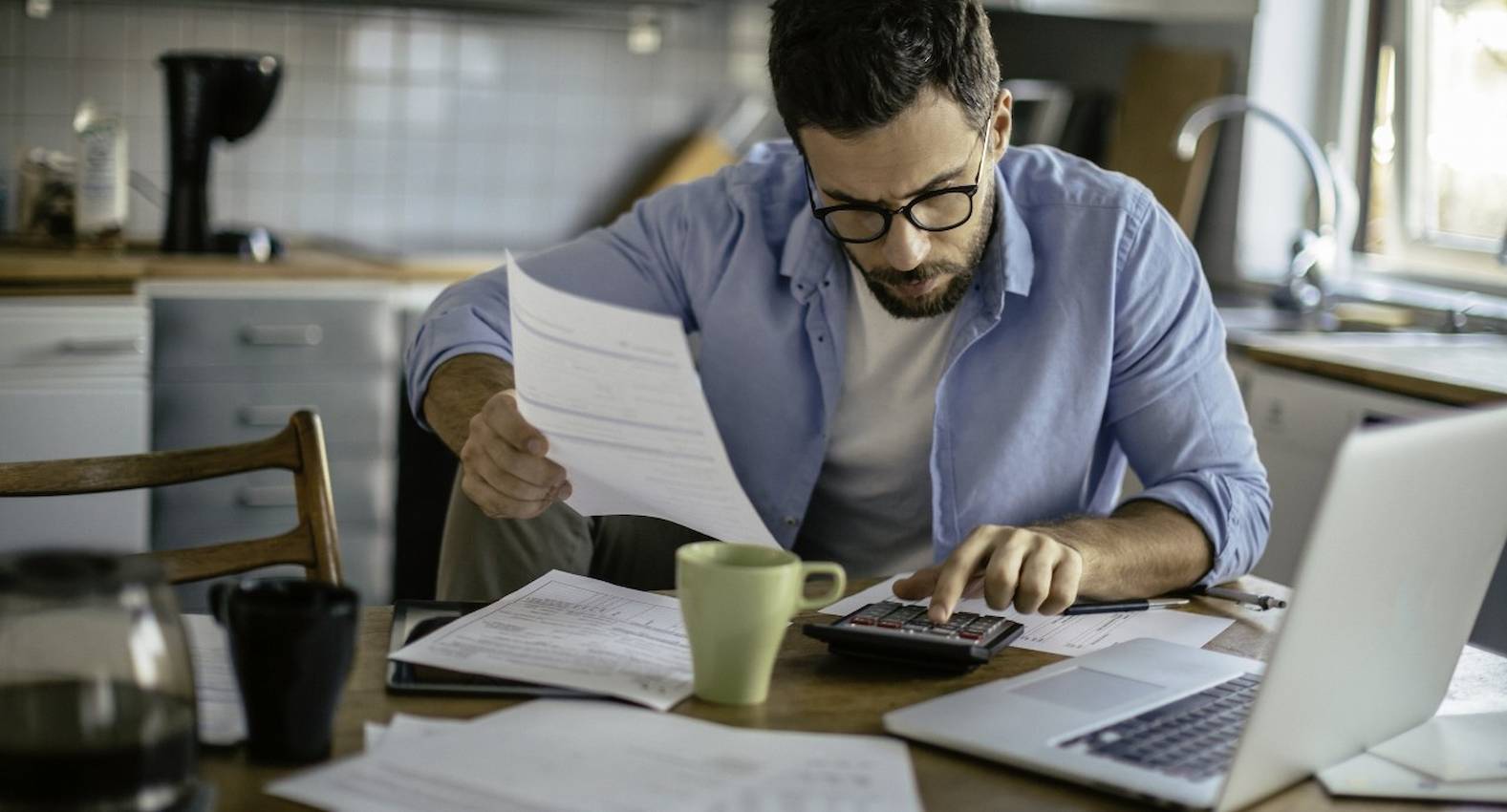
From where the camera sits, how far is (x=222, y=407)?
306cm

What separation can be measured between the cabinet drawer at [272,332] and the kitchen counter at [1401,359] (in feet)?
5.63

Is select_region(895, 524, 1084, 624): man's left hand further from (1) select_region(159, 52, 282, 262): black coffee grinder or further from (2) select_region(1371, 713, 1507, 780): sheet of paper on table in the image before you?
(1) select_region(159, 52, 282, 262): black coffee grinder

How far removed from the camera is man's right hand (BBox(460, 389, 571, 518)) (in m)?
1.26

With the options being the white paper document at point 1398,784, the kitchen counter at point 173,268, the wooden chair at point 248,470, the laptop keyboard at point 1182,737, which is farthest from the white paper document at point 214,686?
the kitchen counter at point 173,268

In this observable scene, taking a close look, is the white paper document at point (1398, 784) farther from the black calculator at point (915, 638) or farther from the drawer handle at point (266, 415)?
the drawer handle at point (266, 415)

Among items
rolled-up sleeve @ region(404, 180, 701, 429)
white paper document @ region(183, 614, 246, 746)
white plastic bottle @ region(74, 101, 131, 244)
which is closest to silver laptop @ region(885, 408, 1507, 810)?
white paper document @ region(183, 614, 246, 746)

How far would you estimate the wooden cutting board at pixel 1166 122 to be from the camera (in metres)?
3.60

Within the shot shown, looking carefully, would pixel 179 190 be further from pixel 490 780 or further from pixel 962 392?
pixel 490 780

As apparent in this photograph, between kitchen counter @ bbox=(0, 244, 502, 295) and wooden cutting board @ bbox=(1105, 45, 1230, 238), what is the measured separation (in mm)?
1588

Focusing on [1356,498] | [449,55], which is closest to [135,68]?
[449,55]

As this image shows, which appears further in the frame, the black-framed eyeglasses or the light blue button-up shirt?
the light blue button-up shirt

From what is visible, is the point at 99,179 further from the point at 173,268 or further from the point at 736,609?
the point at 736,609

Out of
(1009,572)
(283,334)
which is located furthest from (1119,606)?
(283,334)

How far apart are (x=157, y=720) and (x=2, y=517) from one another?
2.43 meters
